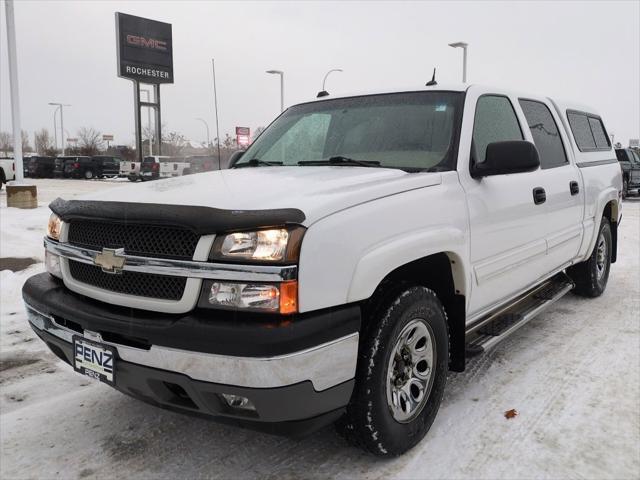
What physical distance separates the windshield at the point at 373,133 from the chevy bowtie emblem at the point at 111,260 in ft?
4.87

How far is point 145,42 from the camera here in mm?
38656

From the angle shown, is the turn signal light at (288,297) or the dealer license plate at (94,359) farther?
the dealer license plate at (94,359)

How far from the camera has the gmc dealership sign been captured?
3728 centimetres

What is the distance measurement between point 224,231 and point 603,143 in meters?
5.12

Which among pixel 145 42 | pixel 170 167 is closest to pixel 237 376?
pixel 170 167

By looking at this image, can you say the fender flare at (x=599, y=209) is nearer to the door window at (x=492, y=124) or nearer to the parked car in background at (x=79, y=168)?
the door window at (x=492, y=124)

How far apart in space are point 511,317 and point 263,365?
8.09 ft

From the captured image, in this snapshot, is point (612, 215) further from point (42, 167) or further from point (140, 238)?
point (42, 167)

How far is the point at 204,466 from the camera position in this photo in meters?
2.67

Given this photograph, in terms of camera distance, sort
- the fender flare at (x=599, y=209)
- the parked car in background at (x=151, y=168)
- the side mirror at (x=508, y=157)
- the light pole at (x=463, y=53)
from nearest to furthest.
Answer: the side mirror at (x=508, y=157), the fender flare at (x=599, y=209), the light pole at (x=463, y=53), the parked car in background at (x=151, y=168)

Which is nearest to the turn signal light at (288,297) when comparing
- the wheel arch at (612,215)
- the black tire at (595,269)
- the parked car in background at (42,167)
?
the black tire at (595,269)

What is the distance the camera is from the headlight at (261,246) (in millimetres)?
2131

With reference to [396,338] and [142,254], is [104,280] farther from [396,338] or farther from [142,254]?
[396,338]

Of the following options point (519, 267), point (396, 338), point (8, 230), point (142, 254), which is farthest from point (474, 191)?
point (8, 230)
